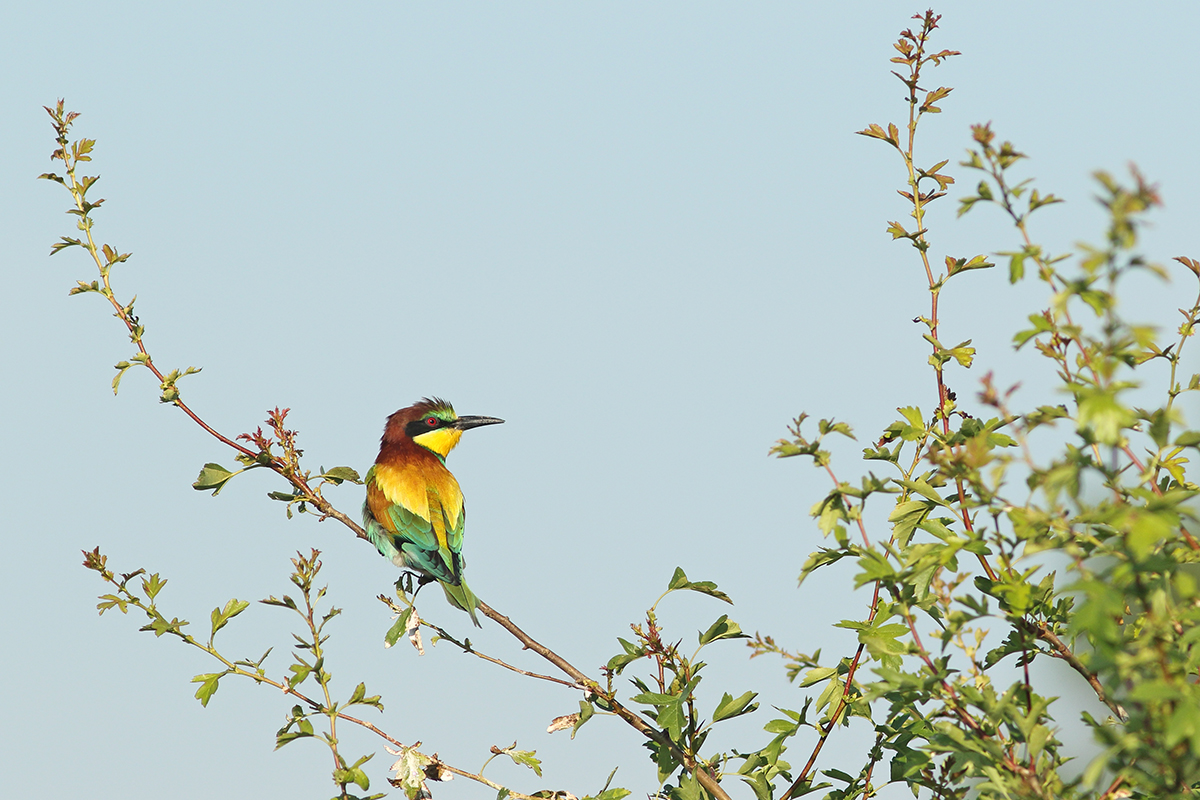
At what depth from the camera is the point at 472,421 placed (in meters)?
8.12

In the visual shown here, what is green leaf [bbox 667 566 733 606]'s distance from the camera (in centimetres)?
387

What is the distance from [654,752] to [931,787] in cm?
90

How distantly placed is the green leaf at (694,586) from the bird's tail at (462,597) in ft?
6.05

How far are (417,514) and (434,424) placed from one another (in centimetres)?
160

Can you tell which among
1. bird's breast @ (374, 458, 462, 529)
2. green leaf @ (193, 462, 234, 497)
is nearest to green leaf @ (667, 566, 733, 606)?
green leaf @ (193, 462, 234, 497)

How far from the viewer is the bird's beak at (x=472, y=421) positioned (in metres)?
8.07

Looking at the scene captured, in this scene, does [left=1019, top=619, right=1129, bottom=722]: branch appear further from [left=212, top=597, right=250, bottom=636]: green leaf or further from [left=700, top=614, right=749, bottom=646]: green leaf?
A: [left=212, top=597, right=250, bottom=636]: green leaf

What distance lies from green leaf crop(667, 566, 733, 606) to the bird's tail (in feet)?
6.05

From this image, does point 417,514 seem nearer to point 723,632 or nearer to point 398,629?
point 398,629

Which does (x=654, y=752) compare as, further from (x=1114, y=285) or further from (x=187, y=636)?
(x=1114, y=285)

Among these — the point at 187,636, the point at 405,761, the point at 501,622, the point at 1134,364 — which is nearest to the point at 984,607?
the point at 1134,364

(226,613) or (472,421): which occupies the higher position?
(472,421)

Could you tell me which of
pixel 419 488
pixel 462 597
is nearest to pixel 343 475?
pixel 462 597

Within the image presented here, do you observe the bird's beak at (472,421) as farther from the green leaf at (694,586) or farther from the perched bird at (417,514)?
the green leaf at (694,586)
